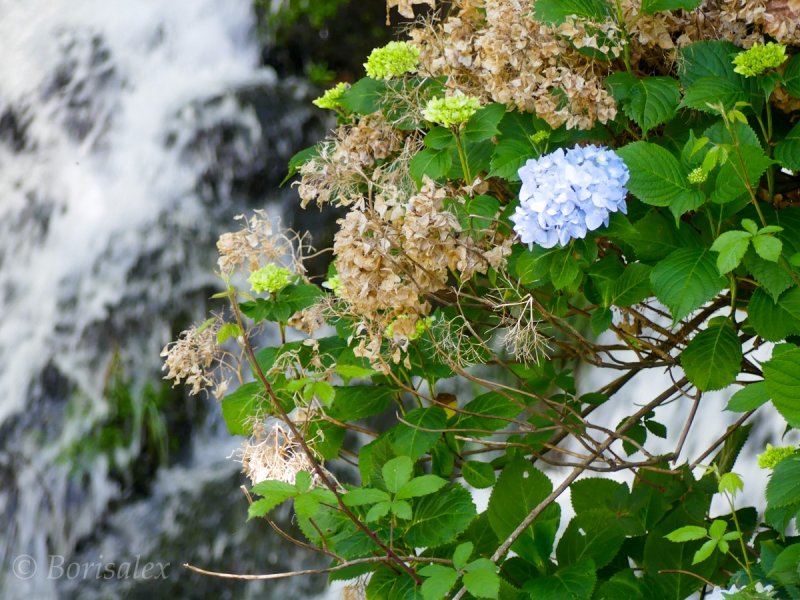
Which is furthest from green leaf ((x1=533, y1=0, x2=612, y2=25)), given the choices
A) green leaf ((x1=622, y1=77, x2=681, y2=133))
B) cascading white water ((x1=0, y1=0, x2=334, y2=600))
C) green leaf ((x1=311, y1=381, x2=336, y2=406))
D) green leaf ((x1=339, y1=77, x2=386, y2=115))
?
cascading white water ((x1=0, y1=0, x2=334, y2=600))

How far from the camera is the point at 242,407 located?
1.66 meters

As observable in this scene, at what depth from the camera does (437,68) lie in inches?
64.1

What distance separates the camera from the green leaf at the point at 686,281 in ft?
4.09

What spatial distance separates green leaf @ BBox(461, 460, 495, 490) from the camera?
5.39 feet

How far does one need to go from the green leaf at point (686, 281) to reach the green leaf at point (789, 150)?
176 millimetres

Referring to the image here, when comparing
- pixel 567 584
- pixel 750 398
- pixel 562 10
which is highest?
pixel 562 10

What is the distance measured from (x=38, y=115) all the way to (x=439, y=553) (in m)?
3.69

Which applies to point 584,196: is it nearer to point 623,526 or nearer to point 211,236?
point 623,526

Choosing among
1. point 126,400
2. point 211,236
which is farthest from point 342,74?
point 126,400

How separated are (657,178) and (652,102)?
0.54 feet

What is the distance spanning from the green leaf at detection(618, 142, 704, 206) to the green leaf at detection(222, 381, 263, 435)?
0.74 metres

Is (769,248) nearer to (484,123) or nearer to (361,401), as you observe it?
(484,123)

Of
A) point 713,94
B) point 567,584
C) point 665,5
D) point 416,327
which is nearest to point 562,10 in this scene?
point 665,5

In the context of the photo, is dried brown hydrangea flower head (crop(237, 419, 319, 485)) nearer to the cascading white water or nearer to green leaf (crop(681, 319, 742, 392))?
green leaf (crop(681, 319, 742, 392))
